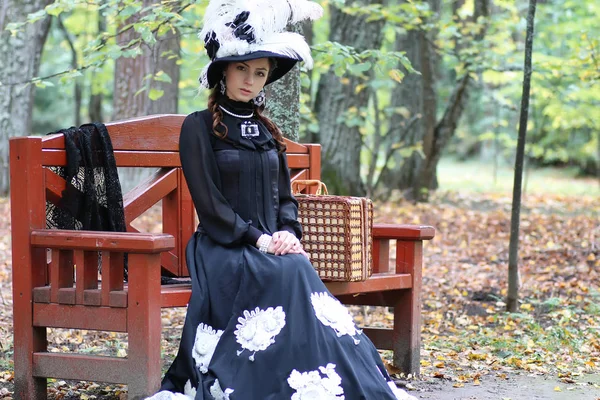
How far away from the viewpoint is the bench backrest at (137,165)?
3799 mm

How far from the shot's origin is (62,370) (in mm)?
3760

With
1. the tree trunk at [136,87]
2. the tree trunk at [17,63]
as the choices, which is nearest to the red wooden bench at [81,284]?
the tree trunk at [136,87]

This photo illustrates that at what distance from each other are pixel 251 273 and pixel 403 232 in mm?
1393

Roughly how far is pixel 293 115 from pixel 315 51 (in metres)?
0.78

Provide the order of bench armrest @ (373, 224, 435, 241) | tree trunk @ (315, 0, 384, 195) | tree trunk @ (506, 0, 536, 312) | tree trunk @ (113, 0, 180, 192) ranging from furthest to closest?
tree trunk @ (315, 0, 384, 195) → tree trunk @ (113, 0, 180, 192) → tree trunk @ (506, 0, 536, 312) → bench armrest @ (373, 224, 435, 241)

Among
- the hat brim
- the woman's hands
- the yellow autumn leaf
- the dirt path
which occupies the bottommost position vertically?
the yellow autumn leaf

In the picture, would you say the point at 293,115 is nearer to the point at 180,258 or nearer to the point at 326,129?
the point at 180,258

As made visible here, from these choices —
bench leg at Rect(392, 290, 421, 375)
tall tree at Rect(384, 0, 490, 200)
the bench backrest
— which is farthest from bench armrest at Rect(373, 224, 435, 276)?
tall tree at Rect(384, 0, 490, 200)

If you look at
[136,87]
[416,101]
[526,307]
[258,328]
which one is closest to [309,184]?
[258,328]

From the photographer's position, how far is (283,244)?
3803 millimetres

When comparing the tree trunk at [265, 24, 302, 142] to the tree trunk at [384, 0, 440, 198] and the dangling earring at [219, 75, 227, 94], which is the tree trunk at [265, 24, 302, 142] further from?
the tree trunk at [384, 0, 440, 198]

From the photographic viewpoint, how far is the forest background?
5.52 metres

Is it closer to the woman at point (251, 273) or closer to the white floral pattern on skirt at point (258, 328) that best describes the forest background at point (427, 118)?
the woman at point (251, 273)

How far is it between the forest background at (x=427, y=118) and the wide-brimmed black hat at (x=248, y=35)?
4.39 ft
